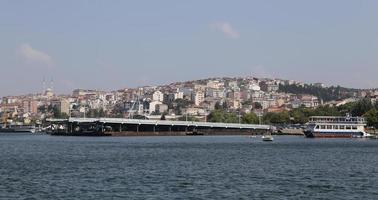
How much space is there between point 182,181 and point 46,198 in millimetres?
9844

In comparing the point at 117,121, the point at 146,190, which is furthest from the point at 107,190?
the point at 117,121

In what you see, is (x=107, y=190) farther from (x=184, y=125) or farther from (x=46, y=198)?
(x=184, y=125)

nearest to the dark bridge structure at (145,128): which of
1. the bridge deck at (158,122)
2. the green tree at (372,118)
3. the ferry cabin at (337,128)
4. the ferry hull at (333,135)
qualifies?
the bridge deck at (158,122)

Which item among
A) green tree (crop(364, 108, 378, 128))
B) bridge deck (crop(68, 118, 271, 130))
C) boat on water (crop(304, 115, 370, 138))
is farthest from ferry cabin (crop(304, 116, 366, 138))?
bridge deck (crop(68, 118, 271, 130))

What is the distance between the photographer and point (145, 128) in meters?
182

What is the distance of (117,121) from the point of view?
17025 centimetres

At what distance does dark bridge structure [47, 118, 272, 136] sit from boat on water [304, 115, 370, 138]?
40596 mm

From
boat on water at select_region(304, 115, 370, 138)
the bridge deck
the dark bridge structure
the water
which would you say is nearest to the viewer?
the water

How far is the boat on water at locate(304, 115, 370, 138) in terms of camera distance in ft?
484

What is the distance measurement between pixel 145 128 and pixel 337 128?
51985mm

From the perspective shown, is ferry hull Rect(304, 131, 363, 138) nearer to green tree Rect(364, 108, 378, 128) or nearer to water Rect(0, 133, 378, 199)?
green tree Rect(364, 108, 378, 128)

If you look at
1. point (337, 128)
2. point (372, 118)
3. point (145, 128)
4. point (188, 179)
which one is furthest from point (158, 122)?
point (188, 179)

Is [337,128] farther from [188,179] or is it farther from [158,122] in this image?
[188,179]

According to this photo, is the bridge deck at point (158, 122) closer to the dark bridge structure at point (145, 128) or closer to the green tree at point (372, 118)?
the dark bridge structure at point (145, 128)
